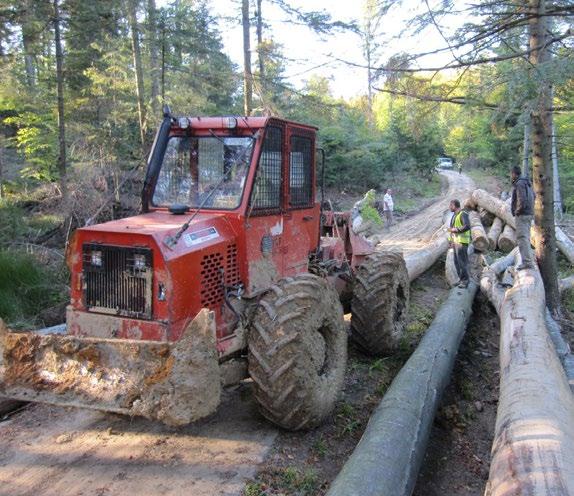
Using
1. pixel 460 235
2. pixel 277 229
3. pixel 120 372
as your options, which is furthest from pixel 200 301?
pixel 460 235

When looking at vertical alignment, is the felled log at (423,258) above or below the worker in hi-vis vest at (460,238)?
below

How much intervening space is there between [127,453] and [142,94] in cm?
1518

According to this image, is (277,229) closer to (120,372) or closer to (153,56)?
(120,372)

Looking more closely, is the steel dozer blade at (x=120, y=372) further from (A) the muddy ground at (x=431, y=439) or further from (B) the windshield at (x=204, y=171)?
(B) the windshield at (x=204, y=171)

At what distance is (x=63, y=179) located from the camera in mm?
14508

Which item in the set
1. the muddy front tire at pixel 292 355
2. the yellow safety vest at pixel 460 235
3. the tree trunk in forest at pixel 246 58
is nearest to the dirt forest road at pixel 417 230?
the yellow safety vest at pixel 460 235

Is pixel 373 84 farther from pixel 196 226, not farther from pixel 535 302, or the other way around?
pixel 196 226

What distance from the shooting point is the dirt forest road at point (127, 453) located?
4.24 meters

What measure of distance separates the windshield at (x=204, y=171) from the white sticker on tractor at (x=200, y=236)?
0.39 meters

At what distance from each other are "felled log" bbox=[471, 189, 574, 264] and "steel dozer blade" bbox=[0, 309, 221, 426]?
12049 millimetres

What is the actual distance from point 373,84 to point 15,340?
20.5 feet

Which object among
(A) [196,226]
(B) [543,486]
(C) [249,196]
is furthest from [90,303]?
(B) [543,486]

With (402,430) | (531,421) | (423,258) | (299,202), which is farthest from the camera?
(423,258)

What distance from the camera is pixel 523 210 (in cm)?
983
